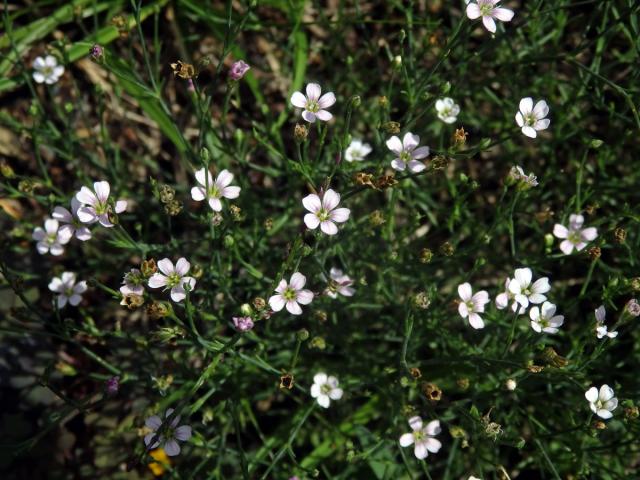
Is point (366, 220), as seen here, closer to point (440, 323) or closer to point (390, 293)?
point (390, 293)

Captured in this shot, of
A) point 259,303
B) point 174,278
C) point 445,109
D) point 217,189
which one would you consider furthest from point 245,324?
point 445,109

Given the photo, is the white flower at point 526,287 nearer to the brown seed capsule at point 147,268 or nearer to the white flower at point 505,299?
the white flower at point 505,299

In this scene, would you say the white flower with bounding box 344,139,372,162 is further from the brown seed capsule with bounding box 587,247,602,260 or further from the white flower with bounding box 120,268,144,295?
the white flower with bounding box 120,268,144,295

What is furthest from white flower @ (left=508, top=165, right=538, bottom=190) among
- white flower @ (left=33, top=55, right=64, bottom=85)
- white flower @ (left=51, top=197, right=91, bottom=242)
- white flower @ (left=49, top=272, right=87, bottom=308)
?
white flower @ (left=33, top=55, right=64, bottom=85)

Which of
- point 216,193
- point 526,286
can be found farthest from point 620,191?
point 216,193

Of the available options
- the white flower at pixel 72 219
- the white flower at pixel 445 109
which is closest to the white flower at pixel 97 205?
the white flower at pixel 72 219
